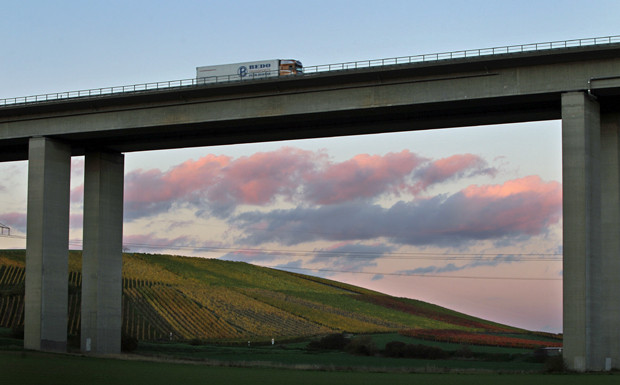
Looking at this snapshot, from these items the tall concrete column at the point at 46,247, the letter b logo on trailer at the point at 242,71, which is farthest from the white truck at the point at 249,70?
the tall concrete column at the point at 46,247

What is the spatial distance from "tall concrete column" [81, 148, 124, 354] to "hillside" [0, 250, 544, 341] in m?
16.8

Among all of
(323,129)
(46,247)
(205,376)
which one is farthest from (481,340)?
(205,376)

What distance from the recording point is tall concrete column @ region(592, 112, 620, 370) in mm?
46000

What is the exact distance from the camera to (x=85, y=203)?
63.2m

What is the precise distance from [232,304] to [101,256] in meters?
40.3

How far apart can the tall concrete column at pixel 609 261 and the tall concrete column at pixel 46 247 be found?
36.1 m

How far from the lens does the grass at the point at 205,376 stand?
116 feet

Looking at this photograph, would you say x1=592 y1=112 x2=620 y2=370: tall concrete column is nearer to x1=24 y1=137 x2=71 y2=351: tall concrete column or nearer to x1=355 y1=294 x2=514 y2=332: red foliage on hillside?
x1=24 y1=137 x2=71 y2=351: tall concrete column

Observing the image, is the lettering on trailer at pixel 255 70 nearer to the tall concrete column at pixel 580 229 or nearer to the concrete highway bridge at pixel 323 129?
the concrete highway bridge at pixel 323 129

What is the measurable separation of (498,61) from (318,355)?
26873 mm

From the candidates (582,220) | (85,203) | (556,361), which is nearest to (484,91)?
(582,220)

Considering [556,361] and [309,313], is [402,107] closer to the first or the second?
[556,361]

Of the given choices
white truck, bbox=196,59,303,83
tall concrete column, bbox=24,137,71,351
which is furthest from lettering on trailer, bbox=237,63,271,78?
tall concrete column, bbox=24,137,71,351

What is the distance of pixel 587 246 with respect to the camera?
44938mm
